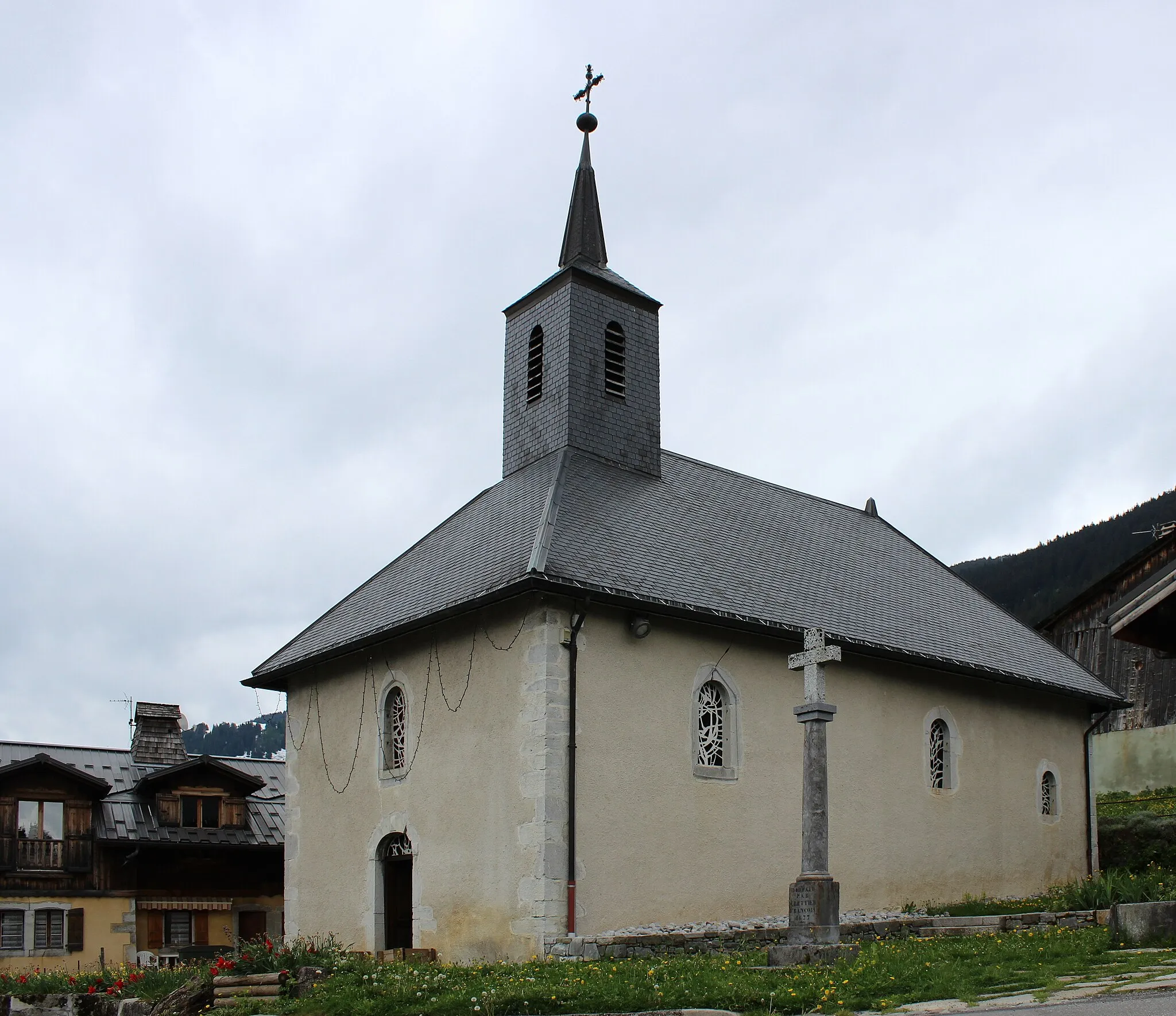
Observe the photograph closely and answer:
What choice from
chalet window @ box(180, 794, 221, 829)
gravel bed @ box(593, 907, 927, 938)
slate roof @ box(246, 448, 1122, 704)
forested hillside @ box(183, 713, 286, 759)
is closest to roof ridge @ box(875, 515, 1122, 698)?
slate roof @ box(246, 448, 1122, 704)

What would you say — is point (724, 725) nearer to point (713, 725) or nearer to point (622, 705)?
point (713, 725)

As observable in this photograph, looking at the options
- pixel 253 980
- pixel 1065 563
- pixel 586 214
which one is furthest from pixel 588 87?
pixel 1065 563

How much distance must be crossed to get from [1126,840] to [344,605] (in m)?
14.1

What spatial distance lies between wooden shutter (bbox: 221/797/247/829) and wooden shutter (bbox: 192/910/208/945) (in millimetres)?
1823

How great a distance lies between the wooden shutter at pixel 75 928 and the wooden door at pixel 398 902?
10.3 meters

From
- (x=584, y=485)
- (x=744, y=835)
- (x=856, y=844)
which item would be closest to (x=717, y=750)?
(x=744, y=835)

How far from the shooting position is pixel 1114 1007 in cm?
752

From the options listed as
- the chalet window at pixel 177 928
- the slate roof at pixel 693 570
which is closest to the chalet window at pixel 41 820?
the chalet window at pixel 177 928

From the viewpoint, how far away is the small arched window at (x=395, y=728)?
17312 mm

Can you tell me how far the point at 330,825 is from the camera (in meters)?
18.4

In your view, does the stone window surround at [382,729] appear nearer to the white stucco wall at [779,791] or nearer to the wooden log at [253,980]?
the white stucco wall at [779,791]

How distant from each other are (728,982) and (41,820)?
19007 mm

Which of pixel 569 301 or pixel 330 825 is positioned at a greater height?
pixel 569 301

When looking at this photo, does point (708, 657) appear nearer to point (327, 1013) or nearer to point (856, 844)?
point (856, 844)
